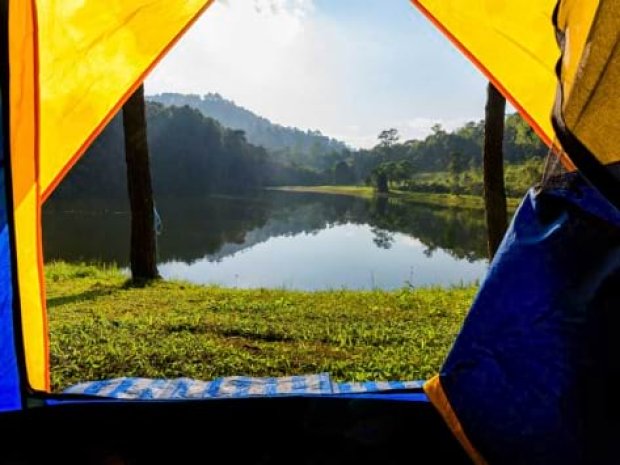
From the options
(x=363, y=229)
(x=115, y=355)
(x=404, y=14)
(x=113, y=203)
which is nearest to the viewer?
(x=115, y=355)

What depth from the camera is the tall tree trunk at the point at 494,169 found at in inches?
180

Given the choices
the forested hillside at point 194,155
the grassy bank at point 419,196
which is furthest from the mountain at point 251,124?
the forested hillside at point 194,155

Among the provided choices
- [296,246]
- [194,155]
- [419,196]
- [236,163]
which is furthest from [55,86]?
[236,163]

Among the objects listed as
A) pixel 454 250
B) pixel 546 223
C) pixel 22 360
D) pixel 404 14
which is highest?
pixel 404 14

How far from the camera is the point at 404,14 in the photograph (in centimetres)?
317

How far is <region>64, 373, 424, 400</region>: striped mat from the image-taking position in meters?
1.71

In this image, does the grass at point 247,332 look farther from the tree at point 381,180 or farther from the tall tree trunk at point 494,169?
the tree at point 381,180

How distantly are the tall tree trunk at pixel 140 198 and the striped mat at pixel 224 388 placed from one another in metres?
3.57

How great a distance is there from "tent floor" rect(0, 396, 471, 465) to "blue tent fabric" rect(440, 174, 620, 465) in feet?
1.21

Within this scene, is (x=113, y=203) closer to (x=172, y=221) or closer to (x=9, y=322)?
(x=172, y=221)

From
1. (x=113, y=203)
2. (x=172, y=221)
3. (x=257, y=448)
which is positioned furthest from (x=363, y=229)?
(x=257, y=448)

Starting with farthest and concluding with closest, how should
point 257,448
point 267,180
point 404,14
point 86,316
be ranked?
1. point 267,180
2. point 86,316
3. point 404,14
4. point 257,448

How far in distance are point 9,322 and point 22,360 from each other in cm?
12

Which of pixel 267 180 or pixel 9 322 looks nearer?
pixel 9 322
